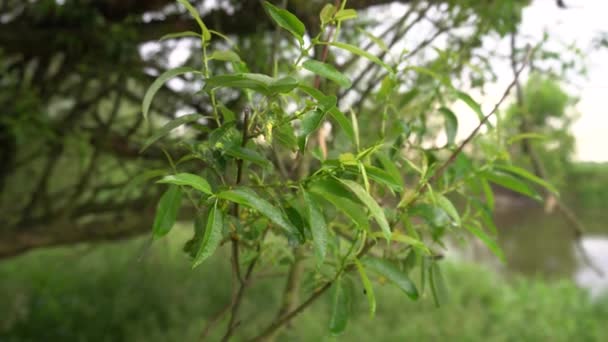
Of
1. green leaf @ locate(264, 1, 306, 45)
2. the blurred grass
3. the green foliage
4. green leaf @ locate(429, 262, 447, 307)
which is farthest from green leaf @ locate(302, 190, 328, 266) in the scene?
the blurred grass

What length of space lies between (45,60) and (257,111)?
56.6 inches

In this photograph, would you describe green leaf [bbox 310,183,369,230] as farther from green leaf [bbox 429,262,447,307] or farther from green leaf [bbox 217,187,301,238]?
green leaf [bbox 429,262,447,307]

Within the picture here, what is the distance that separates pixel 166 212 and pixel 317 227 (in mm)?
118

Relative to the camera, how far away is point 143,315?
2572 millimetres

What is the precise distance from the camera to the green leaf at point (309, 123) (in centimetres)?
39

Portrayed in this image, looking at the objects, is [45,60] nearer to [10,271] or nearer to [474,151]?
[474,151]

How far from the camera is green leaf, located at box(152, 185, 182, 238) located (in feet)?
1.37

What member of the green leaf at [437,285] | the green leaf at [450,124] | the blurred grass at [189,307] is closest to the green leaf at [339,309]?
the green leaf at [437,285]

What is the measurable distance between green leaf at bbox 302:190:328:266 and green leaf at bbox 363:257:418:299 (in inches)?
5.1

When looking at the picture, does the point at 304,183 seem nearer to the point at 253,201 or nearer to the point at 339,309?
the point at 253,201

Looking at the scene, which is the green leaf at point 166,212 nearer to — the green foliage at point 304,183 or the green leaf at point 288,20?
the green foliage at point 304,183

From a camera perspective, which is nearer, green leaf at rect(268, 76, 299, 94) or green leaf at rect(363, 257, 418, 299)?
green leaf at rect(268, 76, 299, 94)

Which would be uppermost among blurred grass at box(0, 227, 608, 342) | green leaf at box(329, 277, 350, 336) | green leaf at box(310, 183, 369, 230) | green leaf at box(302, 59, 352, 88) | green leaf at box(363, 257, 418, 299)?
green leaf at box(302, 59, 352, 88)

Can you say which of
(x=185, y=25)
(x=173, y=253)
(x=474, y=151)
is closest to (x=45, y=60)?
(x=185, y=25)
